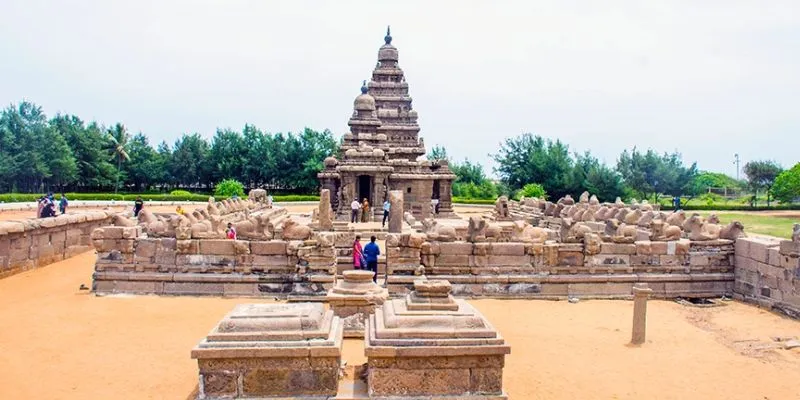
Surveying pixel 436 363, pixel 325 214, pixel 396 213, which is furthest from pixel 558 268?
pixel 325 214

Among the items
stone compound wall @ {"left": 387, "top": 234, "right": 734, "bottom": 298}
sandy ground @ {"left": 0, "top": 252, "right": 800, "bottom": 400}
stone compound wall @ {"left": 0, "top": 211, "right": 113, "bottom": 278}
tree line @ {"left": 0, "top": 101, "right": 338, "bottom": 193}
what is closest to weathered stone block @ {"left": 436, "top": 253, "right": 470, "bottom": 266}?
stone compound wall @ {"left": 387, "top": 234, "right": 734, "bottom": 298}

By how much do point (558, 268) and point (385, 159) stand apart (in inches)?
779

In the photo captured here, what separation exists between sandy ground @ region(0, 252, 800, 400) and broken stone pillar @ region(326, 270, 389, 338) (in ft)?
1.15

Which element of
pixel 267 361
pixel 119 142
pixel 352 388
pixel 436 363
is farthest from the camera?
pixel 119 142

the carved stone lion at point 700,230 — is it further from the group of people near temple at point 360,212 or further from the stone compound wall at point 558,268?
the group of people near temple at point 360,212

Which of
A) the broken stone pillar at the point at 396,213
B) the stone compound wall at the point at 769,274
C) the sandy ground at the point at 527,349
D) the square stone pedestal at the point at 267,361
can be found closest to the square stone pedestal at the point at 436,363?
the square stone pedestal at the point at 267,361

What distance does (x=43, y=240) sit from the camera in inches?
681

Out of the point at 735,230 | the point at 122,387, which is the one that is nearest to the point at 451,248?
the point at 735,230

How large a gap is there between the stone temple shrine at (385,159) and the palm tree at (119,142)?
101ft

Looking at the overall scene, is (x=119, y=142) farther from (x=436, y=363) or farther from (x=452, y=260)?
(x=436, y=363)

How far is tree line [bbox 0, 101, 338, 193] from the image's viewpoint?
5066 cm

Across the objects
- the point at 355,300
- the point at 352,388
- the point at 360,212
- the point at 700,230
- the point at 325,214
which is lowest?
the point at 352,388

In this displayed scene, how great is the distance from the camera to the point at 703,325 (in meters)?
11.3

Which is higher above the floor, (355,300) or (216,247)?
(216,247)
